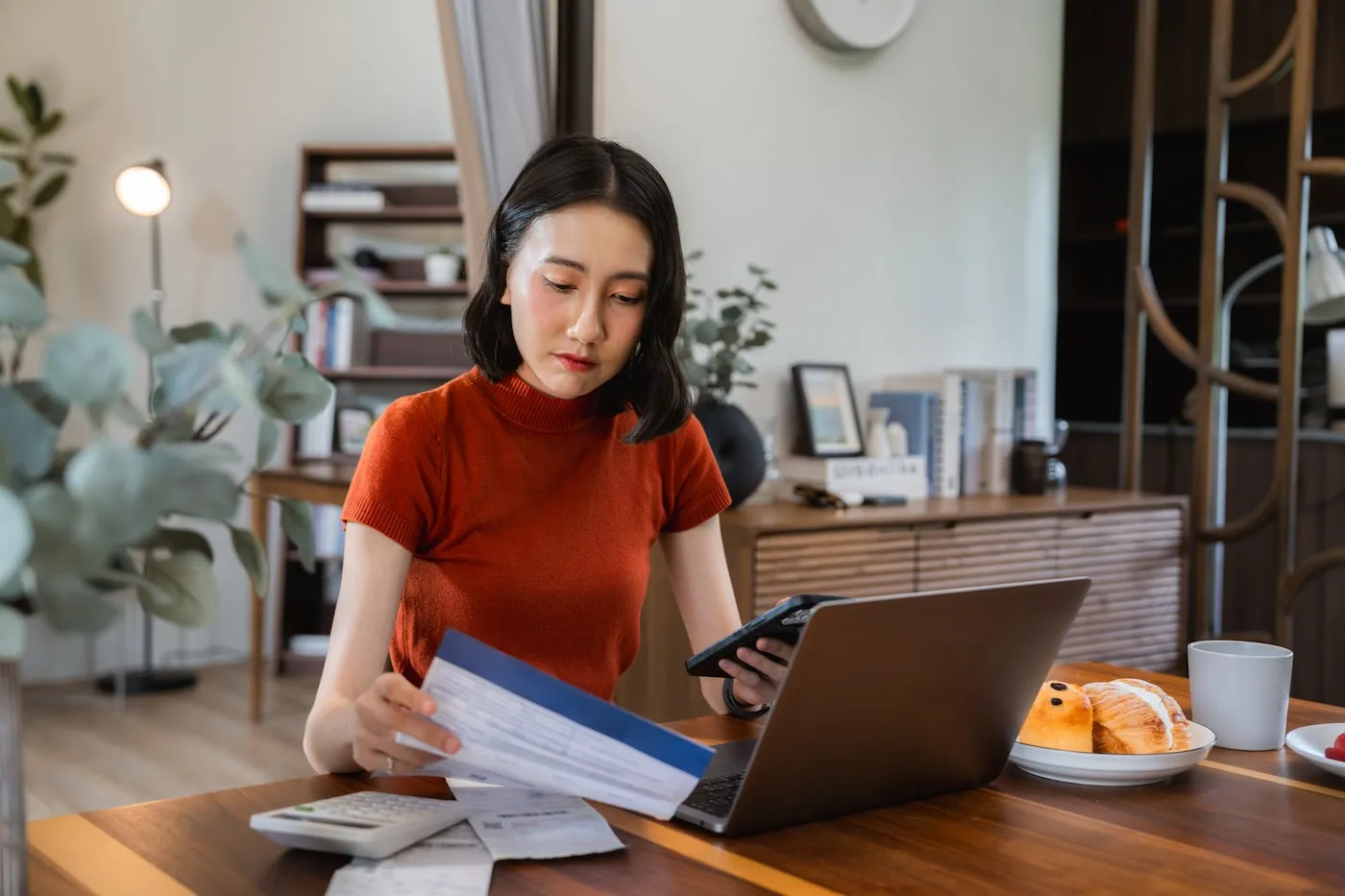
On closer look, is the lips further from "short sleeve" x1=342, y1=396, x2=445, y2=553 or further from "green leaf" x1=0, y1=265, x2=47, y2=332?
"green leaf" x1=0, y1=265, x2=47, y2=332

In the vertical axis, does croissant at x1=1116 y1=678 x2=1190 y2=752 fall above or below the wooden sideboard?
above

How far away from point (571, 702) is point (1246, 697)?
0.77 meters

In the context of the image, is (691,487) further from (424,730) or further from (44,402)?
(44,402)

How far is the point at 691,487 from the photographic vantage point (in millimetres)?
1636

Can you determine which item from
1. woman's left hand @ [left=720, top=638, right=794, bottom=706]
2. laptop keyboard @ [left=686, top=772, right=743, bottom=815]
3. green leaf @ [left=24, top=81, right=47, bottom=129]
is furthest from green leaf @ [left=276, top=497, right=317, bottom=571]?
green leaf @ [left=24, top=81, right=47, bottom=129]

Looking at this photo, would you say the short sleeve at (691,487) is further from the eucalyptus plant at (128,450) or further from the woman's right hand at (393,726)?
the eucalyptus plant at (128,450)

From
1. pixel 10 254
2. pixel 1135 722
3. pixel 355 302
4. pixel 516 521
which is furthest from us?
pixel 355 302

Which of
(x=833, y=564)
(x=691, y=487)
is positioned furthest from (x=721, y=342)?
(x=691, y=487)

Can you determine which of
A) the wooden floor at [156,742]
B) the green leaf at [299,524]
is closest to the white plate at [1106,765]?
the green leaf at [299,524]

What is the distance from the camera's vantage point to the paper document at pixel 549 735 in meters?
0.82

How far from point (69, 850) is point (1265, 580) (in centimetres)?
429

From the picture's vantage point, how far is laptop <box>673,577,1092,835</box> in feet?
3.03

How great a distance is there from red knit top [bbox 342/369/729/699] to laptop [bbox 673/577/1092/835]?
41 cm

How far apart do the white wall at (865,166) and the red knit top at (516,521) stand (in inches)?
60.0
